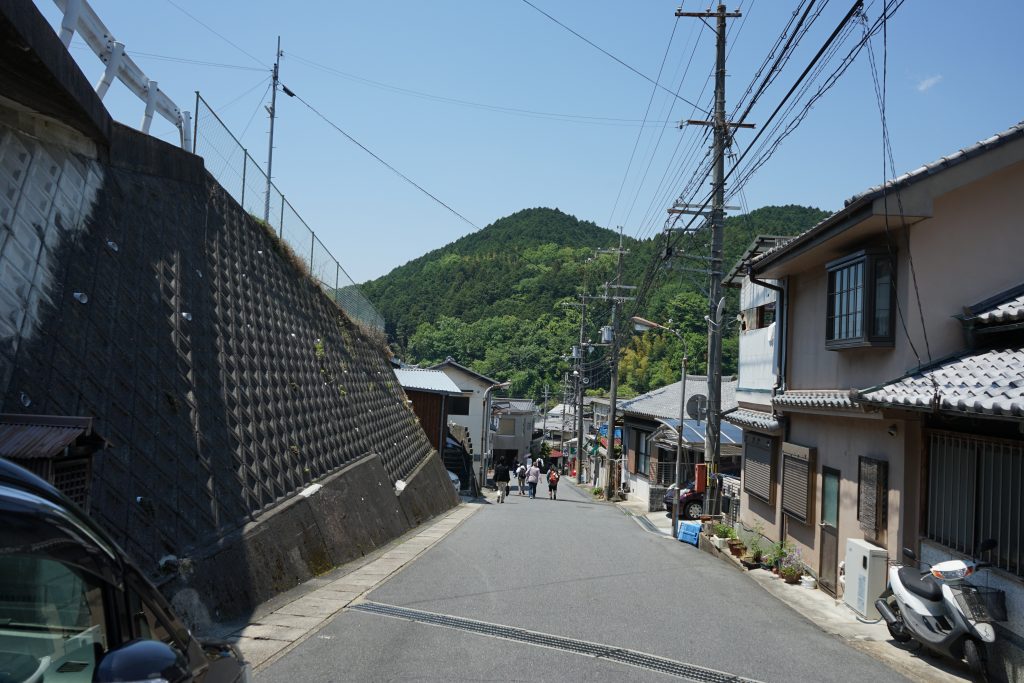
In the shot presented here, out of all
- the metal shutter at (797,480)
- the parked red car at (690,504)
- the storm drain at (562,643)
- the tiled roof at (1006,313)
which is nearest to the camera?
the storm drain at (562,643)

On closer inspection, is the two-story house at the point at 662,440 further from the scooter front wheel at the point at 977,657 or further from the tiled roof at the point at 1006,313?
the scooter front wheel at the point at 977,657

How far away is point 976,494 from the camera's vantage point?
8.48 meters

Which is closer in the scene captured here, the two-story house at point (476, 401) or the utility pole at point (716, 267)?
the utility pole at point (716, 267)

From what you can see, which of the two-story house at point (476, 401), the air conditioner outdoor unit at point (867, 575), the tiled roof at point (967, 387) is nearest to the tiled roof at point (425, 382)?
the two-story house at point (476, 401)

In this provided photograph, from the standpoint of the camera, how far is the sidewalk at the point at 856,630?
801cm

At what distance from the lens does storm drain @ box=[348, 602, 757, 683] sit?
23.5 feet

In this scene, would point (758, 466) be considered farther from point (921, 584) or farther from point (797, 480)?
point (921, 584)

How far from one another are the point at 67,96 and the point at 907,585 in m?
10.1

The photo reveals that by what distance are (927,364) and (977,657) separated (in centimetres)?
369

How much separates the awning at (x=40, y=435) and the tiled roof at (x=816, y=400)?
28.1 feet

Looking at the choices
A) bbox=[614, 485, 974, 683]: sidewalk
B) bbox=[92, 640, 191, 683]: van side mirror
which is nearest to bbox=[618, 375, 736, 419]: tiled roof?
bbox=[614, 485, 974, 683]: sidewalk

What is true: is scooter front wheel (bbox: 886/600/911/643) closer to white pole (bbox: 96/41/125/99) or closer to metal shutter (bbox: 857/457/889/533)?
metal shutter (bbox: 857/457/889/533)

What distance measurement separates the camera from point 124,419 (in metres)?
8.42

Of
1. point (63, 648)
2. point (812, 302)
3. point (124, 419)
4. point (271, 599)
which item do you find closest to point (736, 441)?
point (812, 302)
